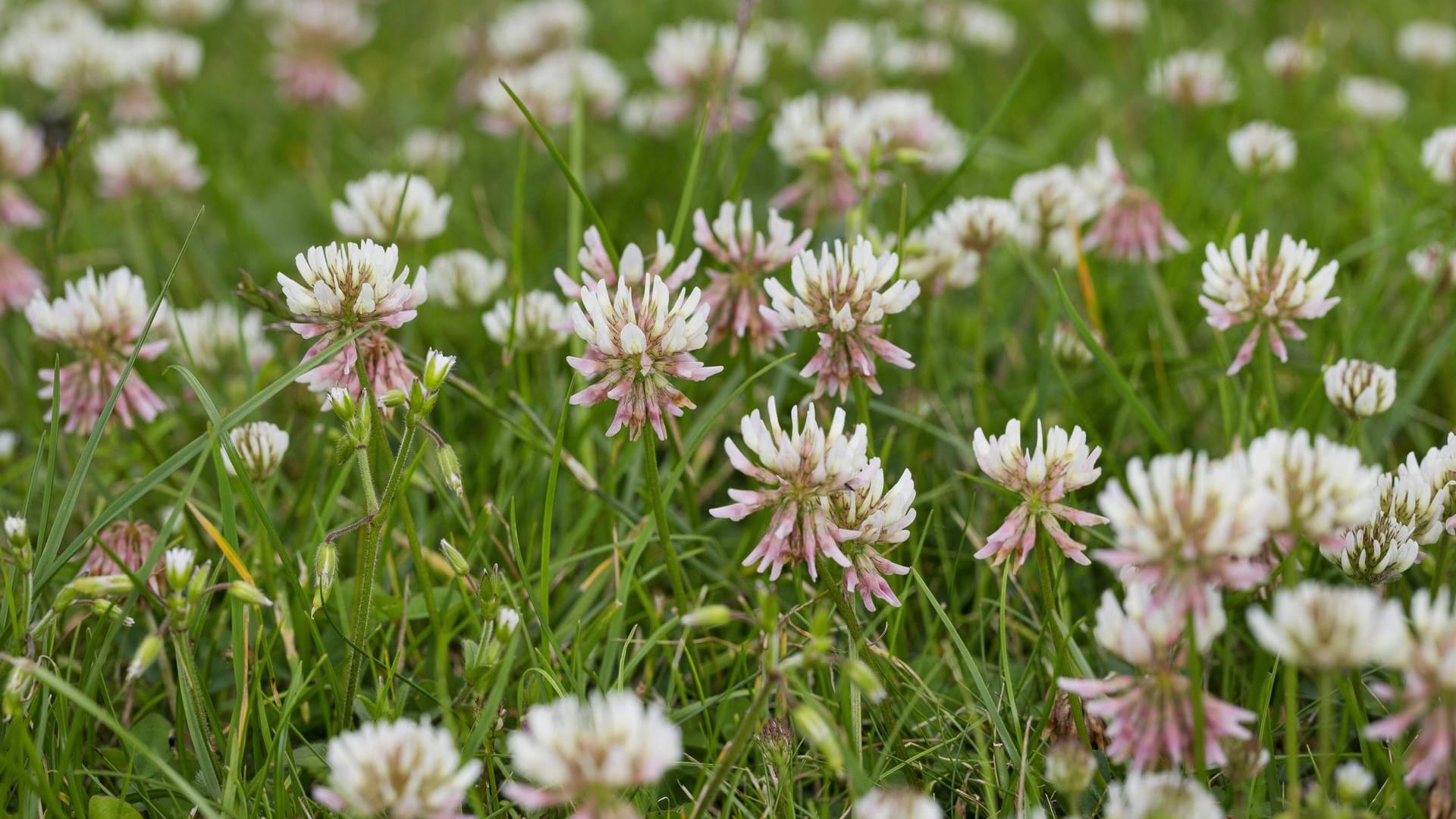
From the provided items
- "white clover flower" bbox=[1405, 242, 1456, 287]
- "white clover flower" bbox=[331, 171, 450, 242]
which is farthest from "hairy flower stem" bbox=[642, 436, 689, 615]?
"white clover flower" bbox=[1405, 242, 1456, 287]

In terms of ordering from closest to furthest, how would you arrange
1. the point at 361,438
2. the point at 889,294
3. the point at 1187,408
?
the point at 361,438 → the point at 889,294 → the point at 1187,408

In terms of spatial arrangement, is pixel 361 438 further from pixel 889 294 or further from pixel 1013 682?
pixel 1013 682

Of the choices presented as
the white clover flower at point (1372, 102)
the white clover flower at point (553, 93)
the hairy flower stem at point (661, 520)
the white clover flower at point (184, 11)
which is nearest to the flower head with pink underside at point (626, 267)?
the hairy flower stem at point (661, 520)

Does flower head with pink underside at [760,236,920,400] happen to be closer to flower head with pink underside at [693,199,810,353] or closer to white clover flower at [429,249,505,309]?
flower head with pink underside at [693,199,810,353]

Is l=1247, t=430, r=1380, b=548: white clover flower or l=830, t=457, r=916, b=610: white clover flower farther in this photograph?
l=830, t=457, r=916, b=610: white clover flower

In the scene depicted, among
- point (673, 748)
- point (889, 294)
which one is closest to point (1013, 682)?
point (889, 294)

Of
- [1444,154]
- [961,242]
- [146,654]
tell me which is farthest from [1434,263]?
[146,654]
